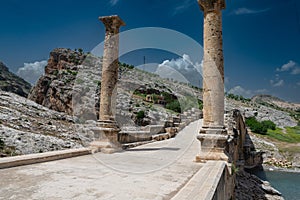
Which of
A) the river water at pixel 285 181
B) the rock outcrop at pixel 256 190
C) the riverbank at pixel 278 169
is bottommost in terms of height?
the river water at pixel 285 181

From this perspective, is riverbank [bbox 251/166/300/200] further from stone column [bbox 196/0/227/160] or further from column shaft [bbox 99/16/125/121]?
column shaft [bbox 99/16/125/121]

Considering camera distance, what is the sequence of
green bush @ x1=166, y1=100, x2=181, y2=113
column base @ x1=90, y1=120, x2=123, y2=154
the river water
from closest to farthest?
1. column base @ x1=90, y1=120, x2=123, y2=154
2. the river water
3. green bush @ x1=166, y1=100, x2=181, y2=113

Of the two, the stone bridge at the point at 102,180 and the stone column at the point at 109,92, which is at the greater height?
the stone column at the point at 109,92

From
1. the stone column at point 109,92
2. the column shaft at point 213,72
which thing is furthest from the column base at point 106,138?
the column shaft at point 213,72

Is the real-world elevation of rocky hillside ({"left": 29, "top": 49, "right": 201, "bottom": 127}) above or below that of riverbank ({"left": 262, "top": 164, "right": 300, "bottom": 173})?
above

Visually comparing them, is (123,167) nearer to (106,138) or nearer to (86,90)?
(106,138)

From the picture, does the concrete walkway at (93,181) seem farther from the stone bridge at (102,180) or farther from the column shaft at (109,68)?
the column shaft at (109,68)

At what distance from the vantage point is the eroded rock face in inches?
1500

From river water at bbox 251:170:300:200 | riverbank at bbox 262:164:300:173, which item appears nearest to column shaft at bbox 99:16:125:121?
river water at bbox 251:170:300:200

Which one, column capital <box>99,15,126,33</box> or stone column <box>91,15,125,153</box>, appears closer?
stone column <box>91,15,125,153</box>

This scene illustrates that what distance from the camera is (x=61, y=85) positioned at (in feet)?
131

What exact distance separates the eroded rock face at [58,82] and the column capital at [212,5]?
31.2m

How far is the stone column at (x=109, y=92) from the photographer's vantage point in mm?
9391

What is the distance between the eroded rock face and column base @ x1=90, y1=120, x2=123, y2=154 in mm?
28011
